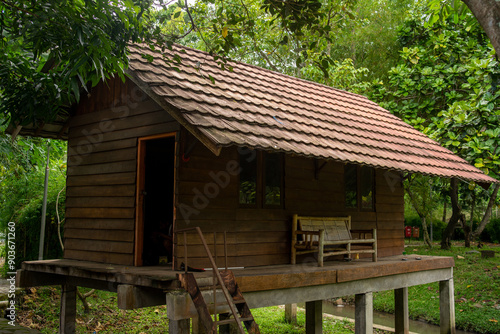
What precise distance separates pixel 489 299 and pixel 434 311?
169 cm

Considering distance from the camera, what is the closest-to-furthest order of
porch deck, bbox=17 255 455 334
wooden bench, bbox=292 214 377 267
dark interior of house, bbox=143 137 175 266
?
porch deck, bbox=17 255 455 334
wooden bench, bbox=292 214 377 267
dark interior of house, bbox=143 137 175 266

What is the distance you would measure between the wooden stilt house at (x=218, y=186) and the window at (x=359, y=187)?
1.3 inches

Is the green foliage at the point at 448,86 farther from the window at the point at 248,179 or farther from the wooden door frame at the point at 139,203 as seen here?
the wooden door frame at the point at 139,203

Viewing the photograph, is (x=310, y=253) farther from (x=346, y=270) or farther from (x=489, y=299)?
(x=489, y=299)

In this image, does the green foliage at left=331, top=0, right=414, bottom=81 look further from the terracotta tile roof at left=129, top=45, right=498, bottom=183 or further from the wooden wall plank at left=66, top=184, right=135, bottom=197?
the wooden wall plank at left=66, top=184, right=135, bottom=197

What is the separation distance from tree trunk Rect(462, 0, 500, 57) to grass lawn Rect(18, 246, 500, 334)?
9.05 m

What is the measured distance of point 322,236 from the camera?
7.56 metres

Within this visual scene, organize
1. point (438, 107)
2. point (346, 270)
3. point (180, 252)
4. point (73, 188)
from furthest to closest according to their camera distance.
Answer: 1. point (438, 107)
2. point (73, 188)
3. point (346, 270)
4. point (180, 252)

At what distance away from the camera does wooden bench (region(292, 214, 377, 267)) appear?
25.7ft

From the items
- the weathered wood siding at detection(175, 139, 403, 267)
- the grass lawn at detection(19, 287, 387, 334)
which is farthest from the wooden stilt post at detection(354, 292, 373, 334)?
the grass lawn at detection(19, 287, 387, 334)

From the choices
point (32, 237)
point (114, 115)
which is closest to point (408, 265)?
point (114, 115)

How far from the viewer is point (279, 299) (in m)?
6.64

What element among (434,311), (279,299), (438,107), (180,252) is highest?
(438,107)

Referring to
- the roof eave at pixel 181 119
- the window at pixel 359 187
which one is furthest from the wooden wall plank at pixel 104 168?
the window at pixel 359 187
